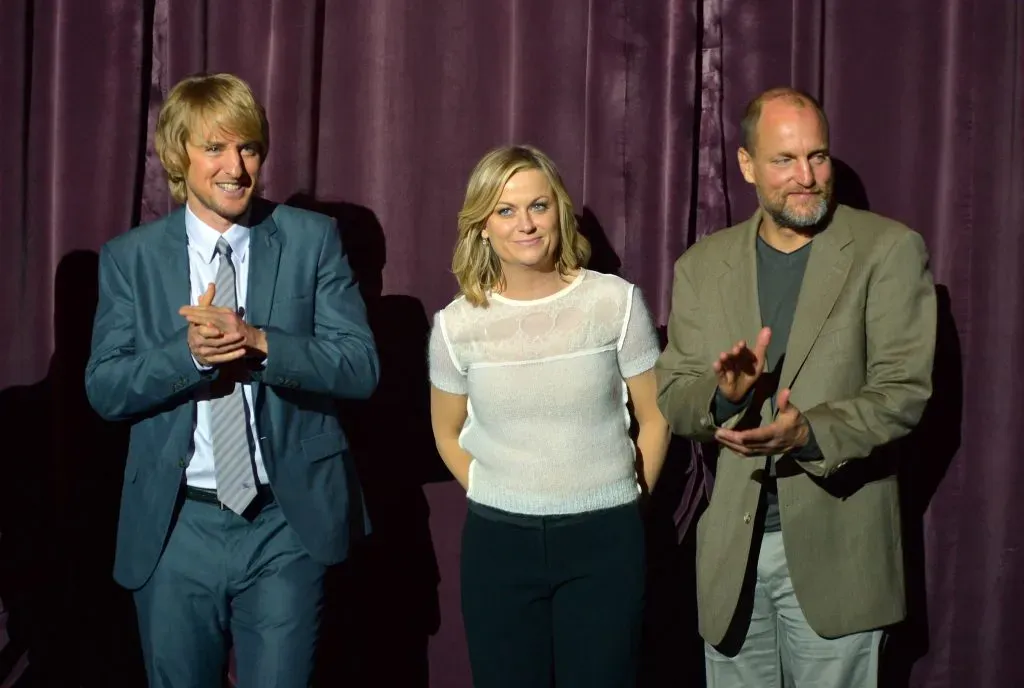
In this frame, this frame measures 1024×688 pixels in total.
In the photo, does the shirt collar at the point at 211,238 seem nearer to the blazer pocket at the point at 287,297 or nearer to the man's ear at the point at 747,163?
the blazer pocket at the point at 287,297

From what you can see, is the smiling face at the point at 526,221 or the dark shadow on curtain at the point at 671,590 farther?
the dark shadow on curtain at the point at 671,590

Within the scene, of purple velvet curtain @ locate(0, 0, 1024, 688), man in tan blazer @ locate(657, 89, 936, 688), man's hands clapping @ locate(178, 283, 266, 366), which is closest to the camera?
man's hands clapping @ locate(178, 283, 266, 366)

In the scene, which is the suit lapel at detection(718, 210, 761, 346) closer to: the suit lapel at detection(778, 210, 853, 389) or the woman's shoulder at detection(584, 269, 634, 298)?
the suit lapel at detection(778, 210, 853, 389)

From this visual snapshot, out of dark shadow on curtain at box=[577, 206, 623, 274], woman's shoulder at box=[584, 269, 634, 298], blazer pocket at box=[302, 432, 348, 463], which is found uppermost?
dark shadow on curtain at box=[577, 206, 623, 274]

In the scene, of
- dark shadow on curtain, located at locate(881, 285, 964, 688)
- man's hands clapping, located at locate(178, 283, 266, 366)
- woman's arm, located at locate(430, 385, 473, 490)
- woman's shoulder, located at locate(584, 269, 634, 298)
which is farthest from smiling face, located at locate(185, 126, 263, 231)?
dark shadow on curtain, located at locate(881, 285, 964, 688)

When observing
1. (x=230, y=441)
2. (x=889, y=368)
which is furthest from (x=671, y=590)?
(x=230, y=441)

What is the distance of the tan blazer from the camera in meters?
2.32

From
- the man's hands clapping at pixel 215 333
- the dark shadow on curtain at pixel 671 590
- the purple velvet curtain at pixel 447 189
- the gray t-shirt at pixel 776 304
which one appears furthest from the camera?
the dark shadow on curtain at pixel 671 590

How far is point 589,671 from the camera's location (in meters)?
2.38

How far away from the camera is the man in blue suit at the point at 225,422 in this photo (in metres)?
2.39

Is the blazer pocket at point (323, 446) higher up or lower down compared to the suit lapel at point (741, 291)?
lower down

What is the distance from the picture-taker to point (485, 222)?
252cm

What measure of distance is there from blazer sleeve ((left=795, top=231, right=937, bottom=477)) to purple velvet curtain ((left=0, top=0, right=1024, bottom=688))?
2.45 feet

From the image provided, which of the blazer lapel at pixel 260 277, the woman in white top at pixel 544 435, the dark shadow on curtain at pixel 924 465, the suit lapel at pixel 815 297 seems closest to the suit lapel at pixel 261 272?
the blazer lapel at pixel 260 277
